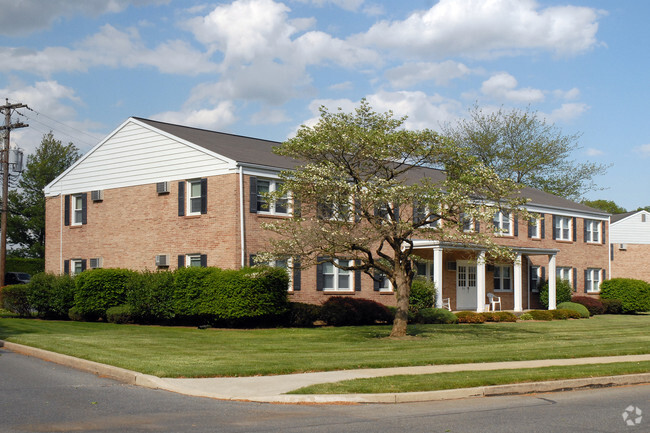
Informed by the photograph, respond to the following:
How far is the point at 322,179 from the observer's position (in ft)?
64.7

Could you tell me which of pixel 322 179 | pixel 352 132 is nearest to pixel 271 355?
pixel 322 179

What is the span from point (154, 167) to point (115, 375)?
1827cm

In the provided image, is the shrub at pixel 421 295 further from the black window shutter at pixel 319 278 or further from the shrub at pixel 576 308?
the shrub at pixel 576 308

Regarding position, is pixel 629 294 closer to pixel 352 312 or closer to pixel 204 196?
pixel 352 312

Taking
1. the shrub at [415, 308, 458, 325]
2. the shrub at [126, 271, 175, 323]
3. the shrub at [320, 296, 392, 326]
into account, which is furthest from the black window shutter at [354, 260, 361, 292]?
the shrub at [126, 271, 175, 323]

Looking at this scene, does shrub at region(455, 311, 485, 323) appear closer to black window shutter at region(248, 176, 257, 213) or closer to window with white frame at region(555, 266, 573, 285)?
black window shutter at region(248, 176, 257, 213)

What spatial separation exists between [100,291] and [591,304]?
25.8 m

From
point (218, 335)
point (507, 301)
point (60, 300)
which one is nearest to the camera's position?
point (218, 335)

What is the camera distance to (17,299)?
2925cm

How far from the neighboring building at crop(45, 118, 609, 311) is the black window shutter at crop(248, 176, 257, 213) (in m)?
0.04

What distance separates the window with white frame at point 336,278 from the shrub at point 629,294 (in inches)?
789

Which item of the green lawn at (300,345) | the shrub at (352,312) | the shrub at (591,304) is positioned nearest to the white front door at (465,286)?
the shrub at (591,304)

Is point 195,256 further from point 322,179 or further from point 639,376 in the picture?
point 639,376

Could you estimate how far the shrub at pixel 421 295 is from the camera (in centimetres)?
3095
